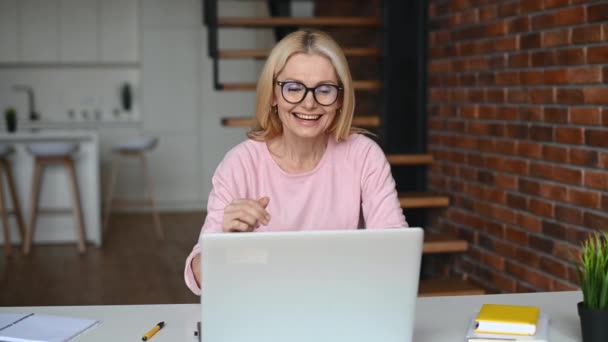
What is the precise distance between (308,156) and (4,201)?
4.99m

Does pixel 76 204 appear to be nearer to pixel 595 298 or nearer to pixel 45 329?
pixel 45 329

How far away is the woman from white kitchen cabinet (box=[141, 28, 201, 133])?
6.61 m

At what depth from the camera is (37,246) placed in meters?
6.79

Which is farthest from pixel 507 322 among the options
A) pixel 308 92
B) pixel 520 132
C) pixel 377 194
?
pixel 520 132

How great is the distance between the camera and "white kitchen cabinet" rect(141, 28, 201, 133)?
8.64 metres

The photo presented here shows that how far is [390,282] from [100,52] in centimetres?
798

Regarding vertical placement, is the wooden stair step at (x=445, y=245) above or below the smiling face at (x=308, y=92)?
below

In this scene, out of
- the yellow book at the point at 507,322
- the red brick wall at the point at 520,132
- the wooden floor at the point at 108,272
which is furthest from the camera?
the wooden floor at the point at 108,272

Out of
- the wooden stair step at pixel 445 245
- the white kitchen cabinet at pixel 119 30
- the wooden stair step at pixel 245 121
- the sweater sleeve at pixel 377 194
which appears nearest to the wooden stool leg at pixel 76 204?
the white kitchen cabinet at pixel 119 30

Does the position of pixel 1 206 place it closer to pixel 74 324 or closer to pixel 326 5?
pixel 326 5

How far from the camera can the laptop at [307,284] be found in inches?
51.7

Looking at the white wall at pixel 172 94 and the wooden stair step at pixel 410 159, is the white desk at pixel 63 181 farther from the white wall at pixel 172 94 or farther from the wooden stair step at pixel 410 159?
the wooden stair step at pixel 410 159

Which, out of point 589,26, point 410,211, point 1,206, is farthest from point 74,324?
point 1,206

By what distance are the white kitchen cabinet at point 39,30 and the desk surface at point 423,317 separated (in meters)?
7.43
